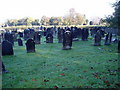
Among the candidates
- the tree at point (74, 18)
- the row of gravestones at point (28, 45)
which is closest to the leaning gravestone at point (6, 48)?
the row of gravestones at point (28, 45)

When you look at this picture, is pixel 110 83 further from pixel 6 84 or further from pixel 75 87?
pixel 6 84

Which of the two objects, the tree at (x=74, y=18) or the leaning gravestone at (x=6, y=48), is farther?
the tree at (x=74, y=18)

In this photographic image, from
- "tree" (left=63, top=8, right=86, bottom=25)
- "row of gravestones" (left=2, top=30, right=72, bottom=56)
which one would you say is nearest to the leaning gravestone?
"row of gravestones" (left=2, top=30, right=72, bottom=56)

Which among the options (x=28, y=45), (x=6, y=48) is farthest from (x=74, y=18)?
(x=6, y=48)

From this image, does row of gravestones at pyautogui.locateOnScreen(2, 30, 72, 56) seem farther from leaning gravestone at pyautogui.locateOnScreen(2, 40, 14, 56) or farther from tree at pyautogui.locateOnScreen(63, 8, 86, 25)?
tree at pyautogui.locateOnScreen(63, 8, 86, 25)

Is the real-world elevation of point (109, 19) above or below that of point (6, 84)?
above

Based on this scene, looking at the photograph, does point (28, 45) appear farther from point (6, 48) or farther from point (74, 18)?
point (74, 18)

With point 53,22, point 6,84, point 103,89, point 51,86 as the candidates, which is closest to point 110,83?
point 103,89

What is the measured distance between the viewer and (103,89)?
5.49 m

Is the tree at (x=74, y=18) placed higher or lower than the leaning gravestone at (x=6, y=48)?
higher

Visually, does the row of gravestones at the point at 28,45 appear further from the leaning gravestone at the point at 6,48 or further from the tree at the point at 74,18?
the tree at the point at 74,18

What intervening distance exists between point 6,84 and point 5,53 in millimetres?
6993

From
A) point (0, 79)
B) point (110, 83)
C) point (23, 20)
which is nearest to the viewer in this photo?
point (110, 83)

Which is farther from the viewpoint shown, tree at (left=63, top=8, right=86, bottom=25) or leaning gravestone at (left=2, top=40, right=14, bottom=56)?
tree at (left=63, top=8, right=86, bottom=25)
